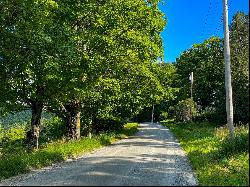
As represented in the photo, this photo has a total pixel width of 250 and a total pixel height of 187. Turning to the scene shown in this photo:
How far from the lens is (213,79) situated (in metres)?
76.2

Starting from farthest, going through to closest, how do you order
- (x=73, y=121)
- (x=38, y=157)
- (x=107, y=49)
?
(x=73, y=121), (x=107, y=49), (x=38, y=157)

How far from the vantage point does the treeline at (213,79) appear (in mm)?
43500

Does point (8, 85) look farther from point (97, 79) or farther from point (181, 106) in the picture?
point (181, 106)

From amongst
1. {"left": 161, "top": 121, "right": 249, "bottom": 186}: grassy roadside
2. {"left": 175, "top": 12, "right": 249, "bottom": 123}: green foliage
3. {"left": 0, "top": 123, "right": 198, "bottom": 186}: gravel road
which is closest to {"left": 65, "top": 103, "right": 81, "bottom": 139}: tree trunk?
{"left": 0, "top": 123, "right": 198, "bottom": 186}: gravel road

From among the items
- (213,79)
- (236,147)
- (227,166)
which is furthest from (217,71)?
(227,166)

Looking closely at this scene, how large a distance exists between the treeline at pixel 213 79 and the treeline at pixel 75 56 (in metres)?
7.39

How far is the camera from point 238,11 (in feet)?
181

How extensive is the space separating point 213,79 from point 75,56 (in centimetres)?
5214

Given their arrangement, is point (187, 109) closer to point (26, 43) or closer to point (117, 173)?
point (26, 43)

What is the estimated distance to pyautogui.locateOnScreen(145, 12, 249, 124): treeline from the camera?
43500 millimetres

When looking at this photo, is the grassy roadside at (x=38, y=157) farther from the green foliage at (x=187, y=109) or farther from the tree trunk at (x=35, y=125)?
the green foliage at (x=187, y=109)

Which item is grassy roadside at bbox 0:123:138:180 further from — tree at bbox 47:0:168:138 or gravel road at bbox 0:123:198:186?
tree at bbox 47:0:168:138

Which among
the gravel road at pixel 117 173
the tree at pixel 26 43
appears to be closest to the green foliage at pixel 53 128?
the tree at pixel 26 43

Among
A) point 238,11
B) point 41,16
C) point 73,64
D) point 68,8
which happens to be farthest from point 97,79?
point 238,11
